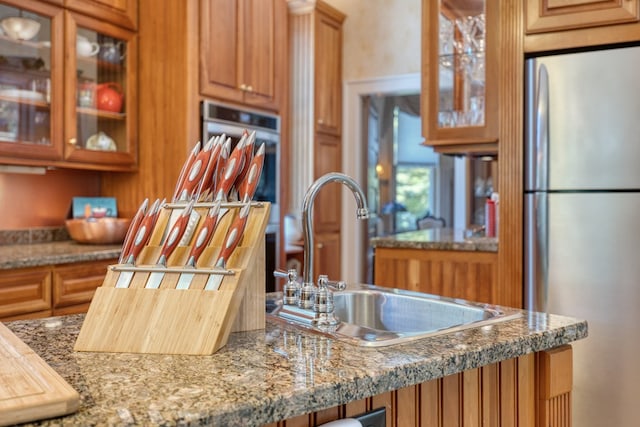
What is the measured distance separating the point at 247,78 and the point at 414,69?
5.45 feet

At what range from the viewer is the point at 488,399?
1062 millimetres

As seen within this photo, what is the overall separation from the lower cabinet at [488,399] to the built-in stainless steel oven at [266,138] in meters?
2.08

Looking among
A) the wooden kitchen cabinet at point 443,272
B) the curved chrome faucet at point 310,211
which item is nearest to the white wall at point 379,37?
the wooden kitchen cabinet at point 443,272

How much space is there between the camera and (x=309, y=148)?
4.36 metres

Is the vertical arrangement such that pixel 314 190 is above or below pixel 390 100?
below

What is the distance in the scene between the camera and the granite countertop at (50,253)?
2.22 m

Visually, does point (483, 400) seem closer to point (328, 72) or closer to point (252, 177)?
point (252, 177)

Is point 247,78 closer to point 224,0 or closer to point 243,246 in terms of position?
point 224,0

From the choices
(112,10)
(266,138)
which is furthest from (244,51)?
(112,10)

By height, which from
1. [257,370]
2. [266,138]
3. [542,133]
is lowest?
[257,370]

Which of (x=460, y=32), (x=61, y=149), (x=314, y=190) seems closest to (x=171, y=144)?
(x=61, y=149)

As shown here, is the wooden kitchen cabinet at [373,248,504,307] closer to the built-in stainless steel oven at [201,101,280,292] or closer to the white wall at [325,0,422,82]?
the built-in stainless steel oven at [201,101,280,292]

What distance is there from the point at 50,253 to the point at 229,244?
5.86 ft

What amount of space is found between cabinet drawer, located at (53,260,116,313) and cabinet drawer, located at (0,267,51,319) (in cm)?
4
